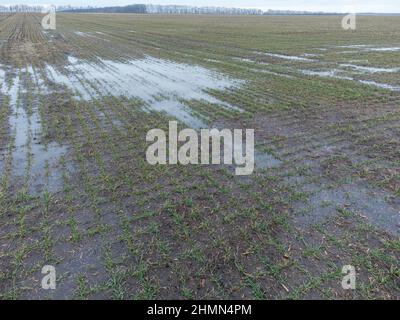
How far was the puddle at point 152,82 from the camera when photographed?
38.4 feet

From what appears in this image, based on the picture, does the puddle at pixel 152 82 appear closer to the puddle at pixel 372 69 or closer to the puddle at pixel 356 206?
the puddle at pixel 356 206

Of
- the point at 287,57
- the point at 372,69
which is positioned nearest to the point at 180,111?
the point at 372,69

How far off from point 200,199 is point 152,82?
1040 cm

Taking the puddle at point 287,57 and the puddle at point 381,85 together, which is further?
the puddle at point 287,57

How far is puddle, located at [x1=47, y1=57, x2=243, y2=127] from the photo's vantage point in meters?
11.7

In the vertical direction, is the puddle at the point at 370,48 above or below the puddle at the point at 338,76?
above

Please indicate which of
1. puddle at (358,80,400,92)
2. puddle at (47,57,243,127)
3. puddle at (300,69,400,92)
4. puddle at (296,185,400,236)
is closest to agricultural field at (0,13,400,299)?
puddle at (296,185,400,236)

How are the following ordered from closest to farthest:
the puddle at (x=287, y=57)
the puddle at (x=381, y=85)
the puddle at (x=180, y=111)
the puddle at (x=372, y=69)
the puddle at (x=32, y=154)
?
the puddle at (x=32, y=154) < the puddle at (x=180, y=111) < the puddle at (x=381, y=85) < the puddle at (x=372, y=69) < the puddle at (x=287, y=57)

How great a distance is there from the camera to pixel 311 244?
467 centimetres

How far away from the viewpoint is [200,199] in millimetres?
5852

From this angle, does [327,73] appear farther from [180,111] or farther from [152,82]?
[180,111]

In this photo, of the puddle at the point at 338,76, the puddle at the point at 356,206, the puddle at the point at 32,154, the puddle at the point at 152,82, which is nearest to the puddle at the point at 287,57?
the puddle at the point at 338,76

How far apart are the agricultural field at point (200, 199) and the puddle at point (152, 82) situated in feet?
0.63
